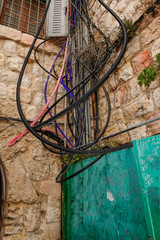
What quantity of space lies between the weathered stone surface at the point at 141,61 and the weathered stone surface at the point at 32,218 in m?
1.61

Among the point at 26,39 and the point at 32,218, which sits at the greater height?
the point at 26,39

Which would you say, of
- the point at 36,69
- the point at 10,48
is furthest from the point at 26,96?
the point at 10,48

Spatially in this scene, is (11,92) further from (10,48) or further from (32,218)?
(32,218)

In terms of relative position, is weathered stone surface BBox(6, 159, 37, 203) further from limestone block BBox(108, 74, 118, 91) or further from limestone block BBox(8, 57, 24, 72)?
limestone block BBox(108, 74, 118, 91)

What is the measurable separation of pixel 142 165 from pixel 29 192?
1253mm

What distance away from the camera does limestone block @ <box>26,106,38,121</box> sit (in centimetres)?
194

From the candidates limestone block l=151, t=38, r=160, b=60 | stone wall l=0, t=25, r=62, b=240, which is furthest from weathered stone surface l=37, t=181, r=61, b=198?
limestone block l=151, t=38, r=160, b=60

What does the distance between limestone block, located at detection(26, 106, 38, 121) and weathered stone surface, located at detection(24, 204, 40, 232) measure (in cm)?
94

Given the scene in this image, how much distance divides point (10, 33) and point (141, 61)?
1.72 meters

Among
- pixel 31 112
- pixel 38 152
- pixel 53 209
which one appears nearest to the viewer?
pixel 53 209

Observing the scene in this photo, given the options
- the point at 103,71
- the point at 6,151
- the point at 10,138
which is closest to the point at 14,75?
the point at 10,138

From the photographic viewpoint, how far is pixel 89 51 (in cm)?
175

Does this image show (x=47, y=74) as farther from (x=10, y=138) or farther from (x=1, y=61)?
(x=10, y=138)

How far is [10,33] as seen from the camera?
212cm
